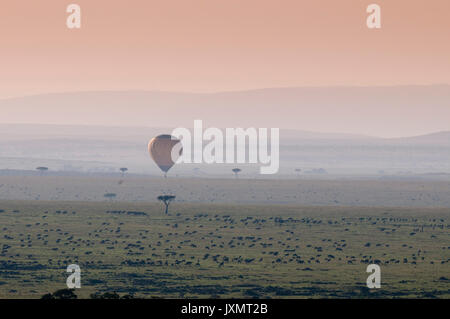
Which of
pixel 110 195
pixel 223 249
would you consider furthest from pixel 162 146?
pixel 223 249

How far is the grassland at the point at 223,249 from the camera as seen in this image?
5578 centimetres

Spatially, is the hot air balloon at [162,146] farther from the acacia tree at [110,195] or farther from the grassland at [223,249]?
the grassland at [223,249]

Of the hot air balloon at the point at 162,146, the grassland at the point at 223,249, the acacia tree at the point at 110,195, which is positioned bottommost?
the grassland at the point at 223,249

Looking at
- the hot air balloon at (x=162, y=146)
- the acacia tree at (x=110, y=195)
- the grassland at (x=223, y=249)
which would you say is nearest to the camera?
the grassland at (x=223, y=249)

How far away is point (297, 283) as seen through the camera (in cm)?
5712

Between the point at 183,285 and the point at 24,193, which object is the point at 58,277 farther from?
the point at 24,193

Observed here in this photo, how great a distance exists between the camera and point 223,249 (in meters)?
73.4

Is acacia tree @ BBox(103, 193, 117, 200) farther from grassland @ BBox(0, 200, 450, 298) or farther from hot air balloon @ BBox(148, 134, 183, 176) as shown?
grassland @ BBox(0, 200, 450, 298)

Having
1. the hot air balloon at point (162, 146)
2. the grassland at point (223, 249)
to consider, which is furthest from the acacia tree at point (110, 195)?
the grassland at point (223, 249)

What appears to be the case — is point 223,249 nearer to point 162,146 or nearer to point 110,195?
point 110,195

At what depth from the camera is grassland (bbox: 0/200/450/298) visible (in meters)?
55.8

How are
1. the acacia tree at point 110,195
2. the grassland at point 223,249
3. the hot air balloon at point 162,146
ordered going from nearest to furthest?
1. the grassland at point 223,249
2. the acacia tree at point 110,195
3. the hot air balloon at point 162,146

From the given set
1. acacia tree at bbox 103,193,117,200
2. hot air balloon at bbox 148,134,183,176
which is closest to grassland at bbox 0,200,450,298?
acacia tree at bbox 103,193,117,200
